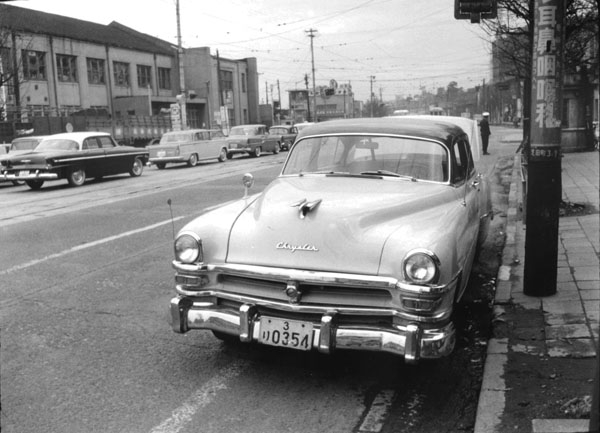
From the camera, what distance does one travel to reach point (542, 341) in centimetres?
464

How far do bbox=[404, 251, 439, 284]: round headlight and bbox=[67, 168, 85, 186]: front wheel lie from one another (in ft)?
53.1

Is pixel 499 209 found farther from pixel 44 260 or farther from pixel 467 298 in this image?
pixel 44 260

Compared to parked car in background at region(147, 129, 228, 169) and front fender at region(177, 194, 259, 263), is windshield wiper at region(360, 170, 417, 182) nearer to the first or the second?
front fender at region(177, 194, 259, 263)

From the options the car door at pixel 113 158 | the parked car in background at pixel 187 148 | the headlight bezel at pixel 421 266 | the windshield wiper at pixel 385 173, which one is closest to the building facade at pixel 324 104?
the parked car in background at pixel 187 148

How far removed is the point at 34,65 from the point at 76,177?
29.7 meters

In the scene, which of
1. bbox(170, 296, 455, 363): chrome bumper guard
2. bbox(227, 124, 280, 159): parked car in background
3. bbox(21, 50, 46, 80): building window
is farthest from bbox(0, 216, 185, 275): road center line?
bbox(21, 50, 46, 80): building window

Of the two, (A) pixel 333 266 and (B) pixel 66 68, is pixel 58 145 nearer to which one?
(A) pixel 333 266

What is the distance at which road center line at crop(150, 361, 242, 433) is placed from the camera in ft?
11.6

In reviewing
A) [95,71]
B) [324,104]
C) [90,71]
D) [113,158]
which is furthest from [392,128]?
[324,104]

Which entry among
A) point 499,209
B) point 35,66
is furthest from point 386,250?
point 35,66

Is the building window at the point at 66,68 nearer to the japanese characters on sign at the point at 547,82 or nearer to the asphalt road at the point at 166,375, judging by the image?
the asphalt road at the point at 166,375

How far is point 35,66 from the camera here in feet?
144

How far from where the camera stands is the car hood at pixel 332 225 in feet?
12.7

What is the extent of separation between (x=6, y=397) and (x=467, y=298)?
13.4ft
